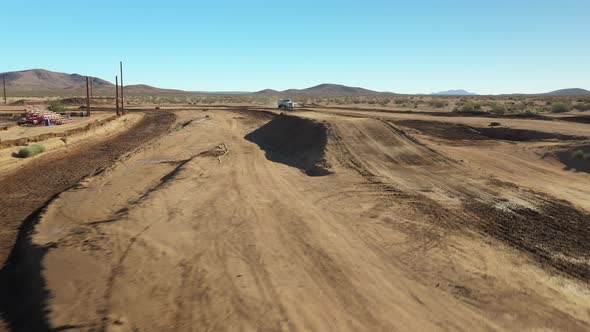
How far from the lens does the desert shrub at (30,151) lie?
20.6 metres

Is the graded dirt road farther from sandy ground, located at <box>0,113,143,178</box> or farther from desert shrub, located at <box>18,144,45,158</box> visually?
desert shrub, located at <box>18,144,45,158</box>

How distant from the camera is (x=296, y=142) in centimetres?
2214

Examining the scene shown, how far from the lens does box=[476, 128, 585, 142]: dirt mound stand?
24.7 m

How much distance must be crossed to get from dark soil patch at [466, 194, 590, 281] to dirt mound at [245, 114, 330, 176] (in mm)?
→ 6251

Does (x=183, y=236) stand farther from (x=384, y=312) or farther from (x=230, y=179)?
(x=230, y=179)

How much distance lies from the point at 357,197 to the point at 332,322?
6914 mm

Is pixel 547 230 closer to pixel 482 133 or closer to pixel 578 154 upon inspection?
pixel 578 154

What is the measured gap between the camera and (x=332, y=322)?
5863 mm

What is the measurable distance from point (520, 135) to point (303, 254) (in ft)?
73.4

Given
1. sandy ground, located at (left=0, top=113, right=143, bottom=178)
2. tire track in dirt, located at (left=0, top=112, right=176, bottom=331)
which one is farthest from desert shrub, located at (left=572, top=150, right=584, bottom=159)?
sandy ground, located at (left=0, top=113, right=143, bottom=178)

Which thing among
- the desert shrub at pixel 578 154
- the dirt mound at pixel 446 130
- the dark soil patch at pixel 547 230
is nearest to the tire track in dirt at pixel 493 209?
the dark soil patch at pixel 547 230

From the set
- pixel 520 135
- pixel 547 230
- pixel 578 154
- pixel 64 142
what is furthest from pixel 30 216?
pixel 520 135

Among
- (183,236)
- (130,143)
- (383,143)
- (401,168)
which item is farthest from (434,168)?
(130,143)

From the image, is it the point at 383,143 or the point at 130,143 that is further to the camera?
the point at 130,143
